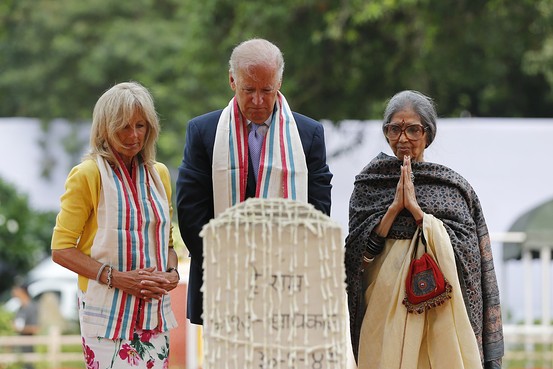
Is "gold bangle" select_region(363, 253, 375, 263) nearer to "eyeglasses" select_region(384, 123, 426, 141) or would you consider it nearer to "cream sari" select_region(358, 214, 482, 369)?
"cream sari" select_region(358, 214, 482, 369)

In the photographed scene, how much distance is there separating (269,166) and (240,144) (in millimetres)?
154

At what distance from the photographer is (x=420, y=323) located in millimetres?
4270

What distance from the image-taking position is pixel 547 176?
43.1 feet

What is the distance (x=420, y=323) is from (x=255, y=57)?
4.06 ft

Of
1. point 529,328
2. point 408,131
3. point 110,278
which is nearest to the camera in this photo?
point 110,278

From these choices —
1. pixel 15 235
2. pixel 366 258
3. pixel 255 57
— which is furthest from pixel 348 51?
pixel 255 57

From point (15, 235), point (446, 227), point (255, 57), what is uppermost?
point (15, 235)

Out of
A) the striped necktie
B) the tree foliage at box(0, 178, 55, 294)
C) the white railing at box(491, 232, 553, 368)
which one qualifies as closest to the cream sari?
the striped necktie

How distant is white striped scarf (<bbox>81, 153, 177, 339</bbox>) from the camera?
4.13 meters

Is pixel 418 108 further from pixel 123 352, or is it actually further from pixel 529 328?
pixel 529 328

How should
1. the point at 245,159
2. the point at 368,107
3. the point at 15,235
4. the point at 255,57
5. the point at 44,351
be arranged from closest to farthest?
the point at 255,57
the point at 245,159
the point at 44,351
the point at 368,107
the point at 15,235

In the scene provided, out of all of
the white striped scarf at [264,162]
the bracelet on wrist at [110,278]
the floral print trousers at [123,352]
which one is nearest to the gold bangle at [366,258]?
the white striped scarf at [264,162]

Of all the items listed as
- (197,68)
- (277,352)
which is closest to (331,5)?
(197,68)

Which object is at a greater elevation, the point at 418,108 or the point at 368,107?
the point at 368,107
